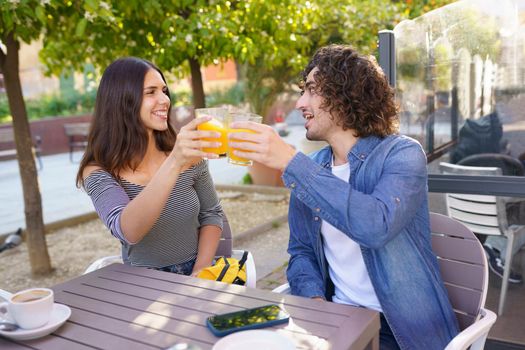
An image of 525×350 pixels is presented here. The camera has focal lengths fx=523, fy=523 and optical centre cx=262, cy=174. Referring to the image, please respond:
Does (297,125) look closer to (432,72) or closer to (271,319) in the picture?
(432,72)

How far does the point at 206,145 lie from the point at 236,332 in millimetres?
600

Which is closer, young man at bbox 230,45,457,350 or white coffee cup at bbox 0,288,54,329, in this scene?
white coffee cup at bbox 0,288,54,329

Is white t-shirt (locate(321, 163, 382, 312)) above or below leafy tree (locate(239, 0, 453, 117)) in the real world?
below

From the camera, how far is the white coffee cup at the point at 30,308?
1248mm

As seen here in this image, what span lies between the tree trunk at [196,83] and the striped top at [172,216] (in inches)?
112

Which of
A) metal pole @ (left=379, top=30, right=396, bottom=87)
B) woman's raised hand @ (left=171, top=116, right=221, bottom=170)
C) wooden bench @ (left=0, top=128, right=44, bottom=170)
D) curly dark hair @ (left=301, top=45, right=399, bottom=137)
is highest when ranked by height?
metal pole @ (left=379, top=30, right=396, bottom=87)

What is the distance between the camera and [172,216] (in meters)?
2.15

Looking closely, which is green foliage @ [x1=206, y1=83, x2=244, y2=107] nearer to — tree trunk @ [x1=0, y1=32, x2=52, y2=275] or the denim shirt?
tree trunk @ [x1=0, y1=32, x2=52, y2=275]

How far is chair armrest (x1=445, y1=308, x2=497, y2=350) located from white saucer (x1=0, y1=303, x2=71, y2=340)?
1.01m

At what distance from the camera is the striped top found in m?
2.00

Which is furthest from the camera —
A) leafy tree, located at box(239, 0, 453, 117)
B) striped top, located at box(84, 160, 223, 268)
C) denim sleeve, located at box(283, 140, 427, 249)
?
leafy tree, located at box(239, 0, 453, 117)

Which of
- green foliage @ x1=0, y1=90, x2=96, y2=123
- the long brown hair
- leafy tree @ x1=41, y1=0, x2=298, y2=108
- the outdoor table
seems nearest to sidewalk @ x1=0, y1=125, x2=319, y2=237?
leafy tree @ x1=41, y1=0, x2=298, y2=108

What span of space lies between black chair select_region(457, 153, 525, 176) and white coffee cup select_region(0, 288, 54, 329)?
2187 millimetres

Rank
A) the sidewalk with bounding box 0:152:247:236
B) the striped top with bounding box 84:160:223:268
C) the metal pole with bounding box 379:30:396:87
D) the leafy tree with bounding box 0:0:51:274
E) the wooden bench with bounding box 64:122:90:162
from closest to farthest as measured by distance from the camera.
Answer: the striped top with bounding box 84:160:223:268, the metal pole with bounding box 379:30:396:87, the leafy tree with bounding box 0:0:51:274, the sidewalk with bounding box 0:152:247:236, the wooden bench with bounding box 64:122:90:162
